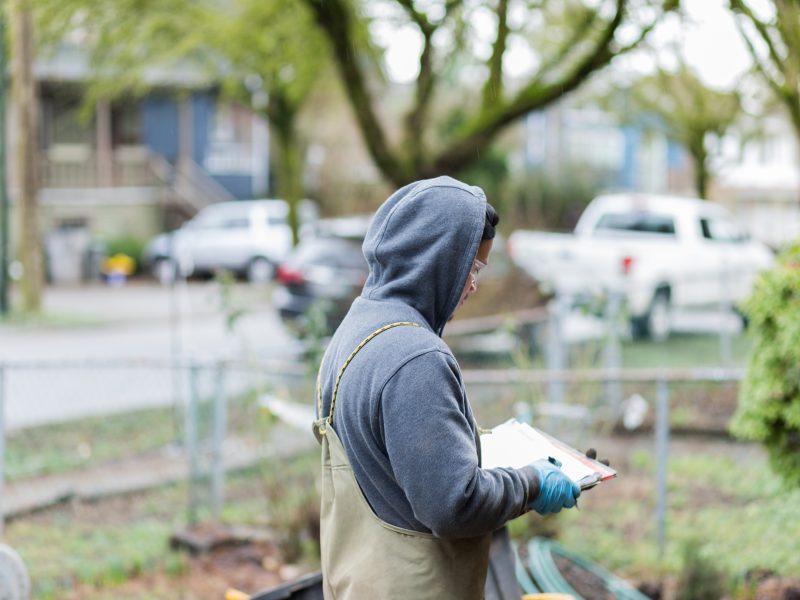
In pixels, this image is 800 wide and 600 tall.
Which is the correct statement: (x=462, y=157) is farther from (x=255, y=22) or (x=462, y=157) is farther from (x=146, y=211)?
(x=146, y=211)

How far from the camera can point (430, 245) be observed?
2.23 m

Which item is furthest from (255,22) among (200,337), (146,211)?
(146,211)

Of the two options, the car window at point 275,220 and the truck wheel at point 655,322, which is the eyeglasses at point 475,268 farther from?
the car window at point 275,220

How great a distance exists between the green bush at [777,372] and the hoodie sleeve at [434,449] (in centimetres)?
251

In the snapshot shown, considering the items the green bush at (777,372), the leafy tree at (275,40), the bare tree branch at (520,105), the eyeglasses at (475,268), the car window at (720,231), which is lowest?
the car window at (720,231)

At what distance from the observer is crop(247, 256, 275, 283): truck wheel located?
24578mm

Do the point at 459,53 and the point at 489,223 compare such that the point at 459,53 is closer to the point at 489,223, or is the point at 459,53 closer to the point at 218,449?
the point at 218,449

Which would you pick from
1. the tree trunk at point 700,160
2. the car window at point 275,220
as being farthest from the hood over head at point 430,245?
the car window at point 275,220

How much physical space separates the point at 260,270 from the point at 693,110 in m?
10.5

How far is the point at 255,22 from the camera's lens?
9367 millimetres

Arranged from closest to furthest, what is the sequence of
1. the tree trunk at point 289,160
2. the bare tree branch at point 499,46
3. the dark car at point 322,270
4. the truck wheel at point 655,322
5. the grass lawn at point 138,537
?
the grass lawn at point 138,537 → the bare tree branch at point 499,46 → the dark car at point 322,270 → the truck wheel at point 655,322 → the tree trunk at point 289,160

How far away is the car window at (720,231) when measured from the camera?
1598 cm

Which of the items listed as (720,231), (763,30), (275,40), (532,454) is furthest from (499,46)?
(720,231)

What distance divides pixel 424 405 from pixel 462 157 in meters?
6.77
